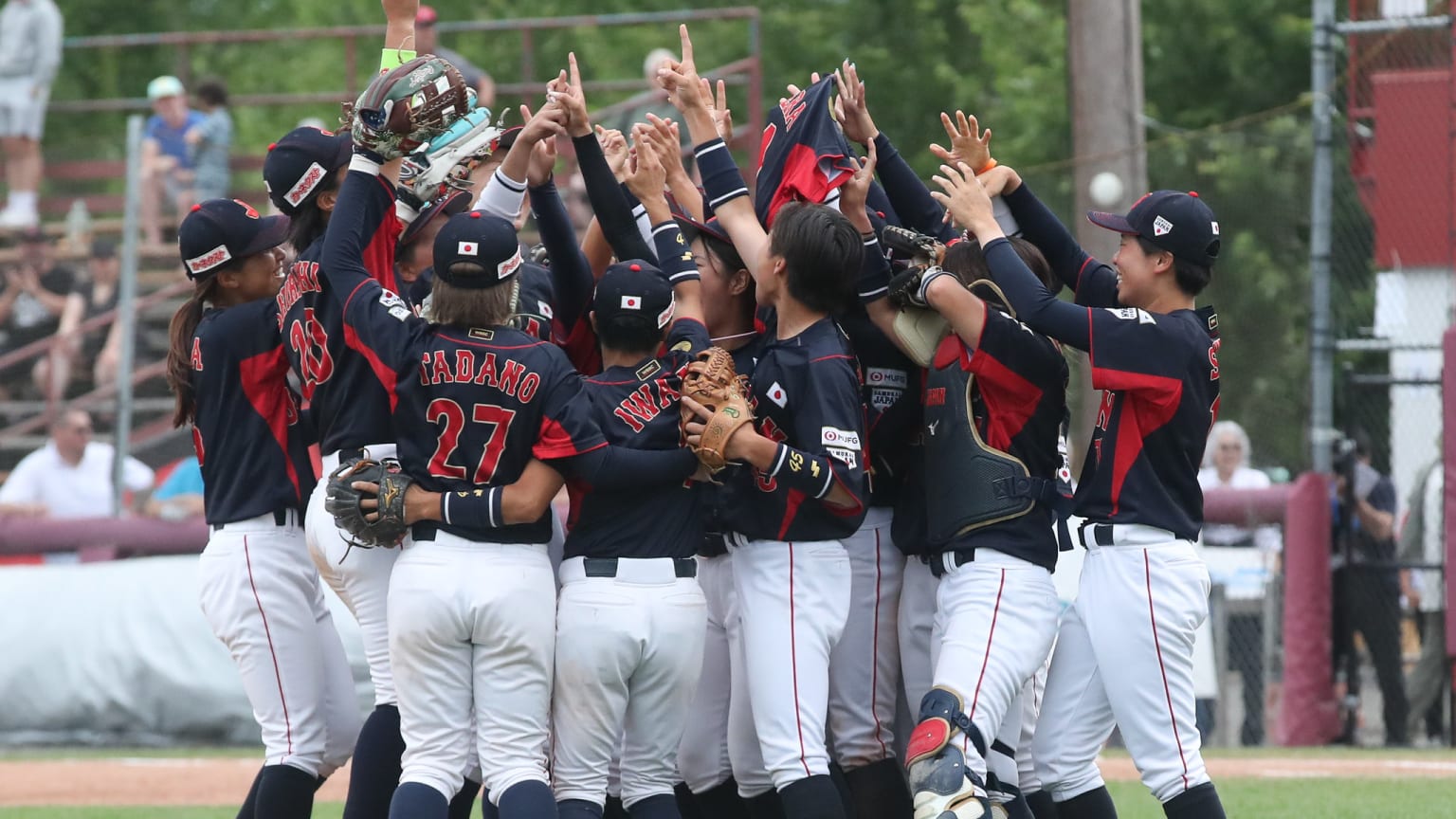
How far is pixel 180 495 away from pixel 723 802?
705 cm

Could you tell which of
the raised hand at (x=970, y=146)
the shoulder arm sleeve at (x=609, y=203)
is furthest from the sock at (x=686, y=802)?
the raised hand at (x=970, y=146)

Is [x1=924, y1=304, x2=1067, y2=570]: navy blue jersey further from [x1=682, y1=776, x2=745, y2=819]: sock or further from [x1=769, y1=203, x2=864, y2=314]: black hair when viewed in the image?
[x1=682, y1=776, x2=745, y2=819]: sock

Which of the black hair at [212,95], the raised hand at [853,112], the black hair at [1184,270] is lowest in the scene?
the black hair at [1184,270]

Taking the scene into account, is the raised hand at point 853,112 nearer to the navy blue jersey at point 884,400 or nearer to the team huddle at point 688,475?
the team huddle at point 688,475

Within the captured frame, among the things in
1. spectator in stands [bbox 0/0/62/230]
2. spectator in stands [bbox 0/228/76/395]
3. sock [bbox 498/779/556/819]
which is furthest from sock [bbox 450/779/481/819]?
spectator in stands [bbox 0/0/62/230]

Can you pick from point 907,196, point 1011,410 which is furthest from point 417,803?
point 907,196

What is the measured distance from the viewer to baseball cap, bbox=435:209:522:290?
16.1 feet

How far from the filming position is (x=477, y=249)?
489 cm

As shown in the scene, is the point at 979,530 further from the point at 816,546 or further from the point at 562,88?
the point at 562,88

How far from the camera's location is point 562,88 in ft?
18.0

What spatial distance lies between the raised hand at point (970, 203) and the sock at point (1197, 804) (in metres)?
1.67

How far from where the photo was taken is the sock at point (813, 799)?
5004mm

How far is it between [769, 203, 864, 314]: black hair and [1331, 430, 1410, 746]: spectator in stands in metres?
6.66

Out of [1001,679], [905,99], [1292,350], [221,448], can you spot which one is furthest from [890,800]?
[905,99]
